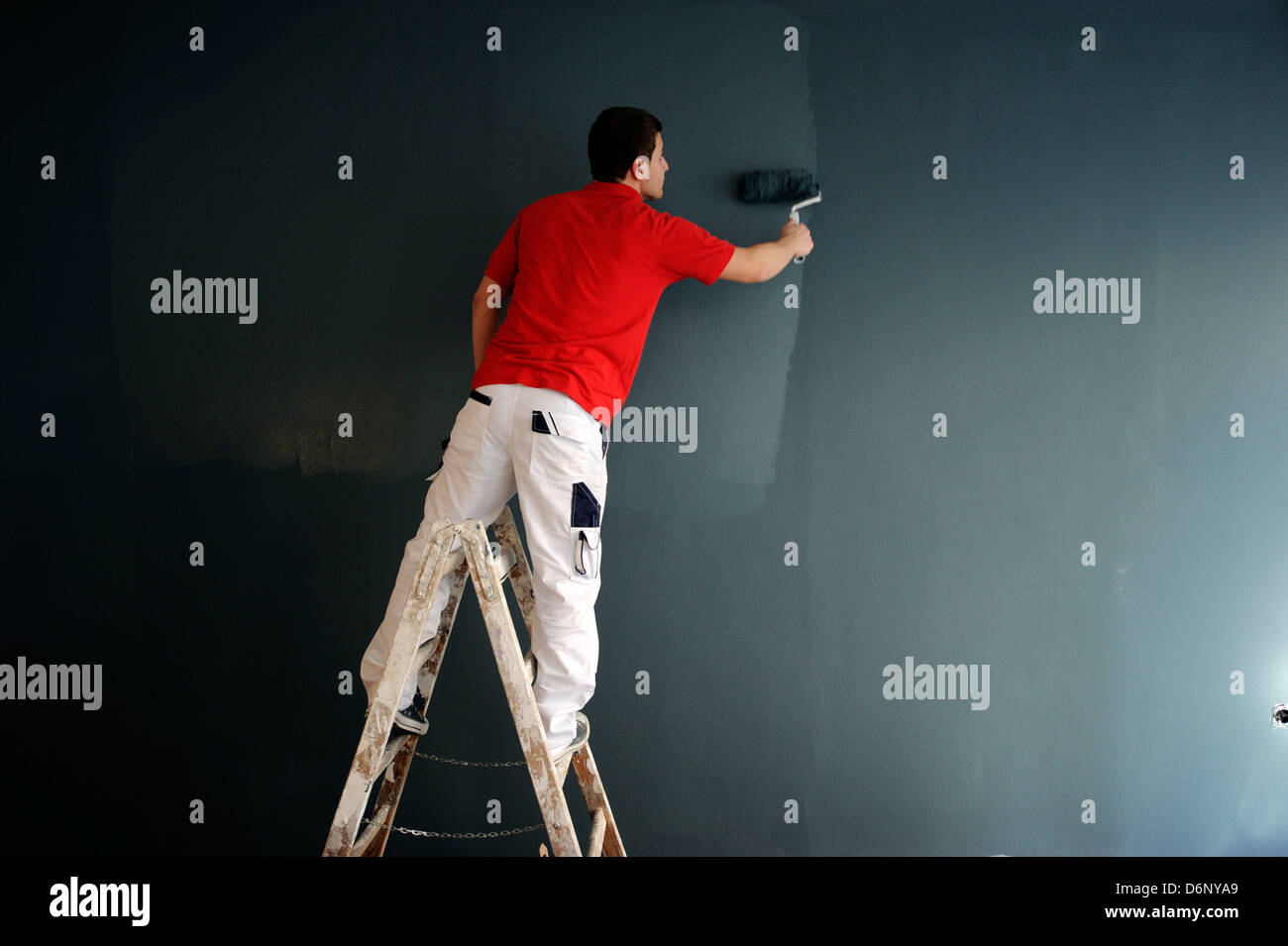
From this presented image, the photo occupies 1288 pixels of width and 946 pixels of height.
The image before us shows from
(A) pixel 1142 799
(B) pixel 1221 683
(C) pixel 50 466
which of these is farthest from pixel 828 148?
(C) pixel 50 466

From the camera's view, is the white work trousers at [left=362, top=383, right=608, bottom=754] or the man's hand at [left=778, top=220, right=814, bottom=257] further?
the man's hand at [left=778, top=220, right=814, bottom=257]

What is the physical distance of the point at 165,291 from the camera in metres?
2.09

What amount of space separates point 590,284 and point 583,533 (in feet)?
1.69

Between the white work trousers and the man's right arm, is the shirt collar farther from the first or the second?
the white work trousers

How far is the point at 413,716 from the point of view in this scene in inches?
64.2

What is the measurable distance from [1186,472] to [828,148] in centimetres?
124

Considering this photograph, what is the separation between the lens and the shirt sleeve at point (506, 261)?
6.01ft

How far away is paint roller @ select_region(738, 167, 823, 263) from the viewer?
2035 millimetres

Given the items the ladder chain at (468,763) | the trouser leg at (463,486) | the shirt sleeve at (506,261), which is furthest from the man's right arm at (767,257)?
the ladder chain at (468,763)

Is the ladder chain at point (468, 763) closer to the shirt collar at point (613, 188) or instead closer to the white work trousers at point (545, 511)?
the white work trousers at point (545, 511)

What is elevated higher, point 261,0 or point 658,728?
point 261,0

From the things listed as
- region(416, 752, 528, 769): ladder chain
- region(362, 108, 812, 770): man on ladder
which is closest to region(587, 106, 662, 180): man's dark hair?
region(362, 108, 812, 770): man on ladder

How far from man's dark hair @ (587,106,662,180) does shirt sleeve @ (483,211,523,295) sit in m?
0.22
